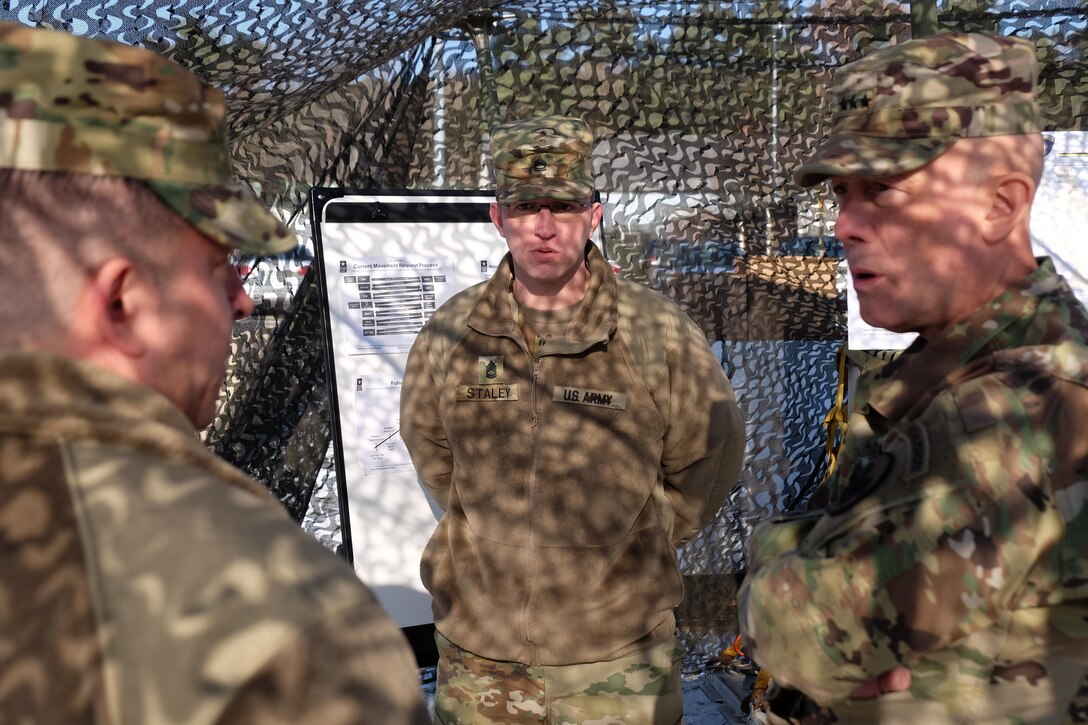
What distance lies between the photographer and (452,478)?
2432 millimetres

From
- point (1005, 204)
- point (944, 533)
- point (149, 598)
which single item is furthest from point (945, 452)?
point (149, 598)

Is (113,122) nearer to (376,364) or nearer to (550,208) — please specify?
(550,208)

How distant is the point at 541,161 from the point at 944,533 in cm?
166

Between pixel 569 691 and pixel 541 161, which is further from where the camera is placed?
pixel 541 161

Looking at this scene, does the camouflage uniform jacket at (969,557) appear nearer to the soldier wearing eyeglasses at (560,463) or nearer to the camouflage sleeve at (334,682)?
the camouflage sleeve at (334,682)

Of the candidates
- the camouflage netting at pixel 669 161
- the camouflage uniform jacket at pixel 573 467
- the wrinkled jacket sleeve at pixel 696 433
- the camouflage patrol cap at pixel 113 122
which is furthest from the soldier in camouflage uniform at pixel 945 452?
the camouflage netting at pixel 669 161

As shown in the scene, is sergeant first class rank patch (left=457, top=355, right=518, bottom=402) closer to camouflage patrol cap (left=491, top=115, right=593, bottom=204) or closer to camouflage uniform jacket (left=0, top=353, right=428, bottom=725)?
camouflage patrol cap (left=491, top=115, right=593, bottom=204)

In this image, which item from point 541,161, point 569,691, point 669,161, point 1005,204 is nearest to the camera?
point 1005,204

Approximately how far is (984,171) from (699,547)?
261cm

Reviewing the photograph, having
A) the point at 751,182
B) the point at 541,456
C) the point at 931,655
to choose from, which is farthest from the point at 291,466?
the point at 931,655

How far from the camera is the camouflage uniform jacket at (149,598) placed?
703mm

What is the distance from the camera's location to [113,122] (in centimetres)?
85

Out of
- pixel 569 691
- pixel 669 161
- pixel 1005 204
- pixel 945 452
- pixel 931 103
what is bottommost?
pixel 569 691

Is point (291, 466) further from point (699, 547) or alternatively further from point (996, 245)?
point (996, 245)
